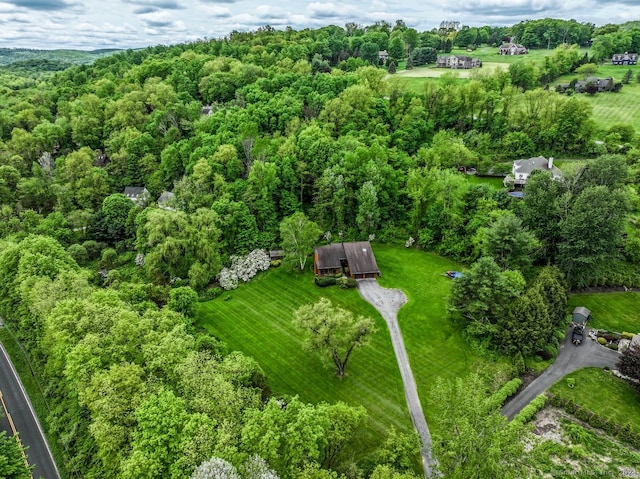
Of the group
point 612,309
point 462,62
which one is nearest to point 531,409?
point 612,309

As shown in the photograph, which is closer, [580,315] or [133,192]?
[580,315]

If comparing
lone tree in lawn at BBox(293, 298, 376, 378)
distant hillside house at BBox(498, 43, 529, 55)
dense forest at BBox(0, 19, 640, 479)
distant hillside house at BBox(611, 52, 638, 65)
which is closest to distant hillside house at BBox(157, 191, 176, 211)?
dense forest at BBox(0, 19, 640, 479)

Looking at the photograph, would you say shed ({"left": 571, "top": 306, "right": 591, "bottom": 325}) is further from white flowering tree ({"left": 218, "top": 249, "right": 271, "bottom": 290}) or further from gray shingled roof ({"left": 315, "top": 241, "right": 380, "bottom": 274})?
white flowering tree ({"left": 218, "top": 249, "right": 271, "bottom": 290})

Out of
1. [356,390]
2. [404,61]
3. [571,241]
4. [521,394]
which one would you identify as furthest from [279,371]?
[404,61]

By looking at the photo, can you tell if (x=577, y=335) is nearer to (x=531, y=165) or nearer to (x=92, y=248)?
(x=531, y=165)

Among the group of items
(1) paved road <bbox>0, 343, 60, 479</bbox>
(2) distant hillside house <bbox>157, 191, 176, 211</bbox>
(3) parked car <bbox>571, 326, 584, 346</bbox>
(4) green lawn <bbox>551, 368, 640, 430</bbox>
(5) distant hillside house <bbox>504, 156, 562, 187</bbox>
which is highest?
(5) distant hillside house <bbox>504, 156, 562, 187</bbox>

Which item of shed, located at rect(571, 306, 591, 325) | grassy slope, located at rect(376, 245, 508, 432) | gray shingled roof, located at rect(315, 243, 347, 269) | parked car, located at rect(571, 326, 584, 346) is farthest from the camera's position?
gray shingled roof, located at rect(315, 243, 347, 269)
